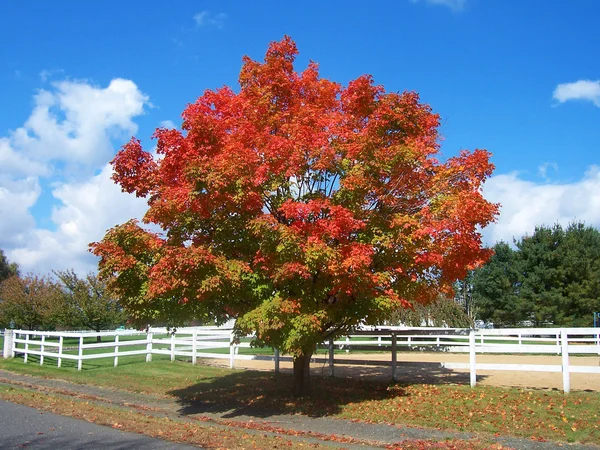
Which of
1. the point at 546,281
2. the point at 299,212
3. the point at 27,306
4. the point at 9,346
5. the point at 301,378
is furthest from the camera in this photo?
the point at 546,281

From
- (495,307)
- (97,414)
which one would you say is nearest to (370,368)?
(97,414)

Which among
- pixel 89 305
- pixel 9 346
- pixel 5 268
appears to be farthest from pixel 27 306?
pixel 5 268

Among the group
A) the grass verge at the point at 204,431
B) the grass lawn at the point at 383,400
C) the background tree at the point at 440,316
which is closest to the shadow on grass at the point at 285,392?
the grass lawn at the point at 383,400

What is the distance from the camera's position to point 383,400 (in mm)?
12703

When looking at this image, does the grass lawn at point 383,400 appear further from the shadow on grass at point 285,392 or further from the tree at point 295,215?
the tree at point 295,215

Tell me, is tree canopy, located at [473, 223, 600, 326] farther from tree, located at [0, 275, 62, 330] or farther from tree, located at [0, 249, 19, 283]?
tree, located at [0, 249, 19, 283]

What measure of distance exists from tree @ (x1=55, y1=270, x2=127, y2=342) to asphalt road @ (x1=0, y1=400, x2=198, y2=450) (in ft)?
82.0

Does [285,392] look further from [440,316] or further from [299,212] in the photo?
[440,316]

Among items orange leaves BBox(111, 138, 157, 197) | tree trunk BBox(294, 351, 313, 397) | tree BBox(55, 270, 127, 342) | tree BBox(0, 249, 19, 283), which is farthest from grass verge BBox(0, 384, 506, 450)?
tree BBox(0, 249, 19, 283)

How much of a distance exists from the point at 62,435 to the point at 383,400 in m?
7.08

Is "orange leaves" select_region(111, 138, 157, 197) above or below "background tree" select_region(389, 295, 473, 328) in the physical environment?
above

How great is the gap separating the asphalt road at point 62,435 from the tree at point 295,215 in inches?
105

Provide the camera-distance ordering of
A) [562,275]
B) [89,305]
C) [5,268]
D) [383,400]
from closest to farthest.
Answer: [383,400], [89,305], [562,275], [5,268]

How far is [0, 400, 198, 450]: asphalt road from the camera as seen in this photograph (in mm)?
8305
